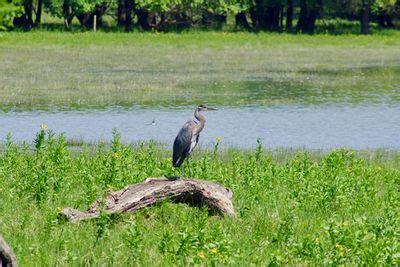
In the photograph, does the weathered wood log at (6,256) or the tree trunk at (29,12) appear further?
the tree trunk at (29,12)

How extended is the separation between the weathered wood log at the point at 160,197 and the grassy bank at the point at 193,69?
18.0m

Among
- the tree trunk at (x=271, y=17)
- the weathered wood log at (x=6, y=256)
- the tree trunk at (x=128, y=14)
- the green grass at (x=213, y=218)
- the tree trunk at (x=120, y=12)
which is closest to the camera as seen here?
the weathered wood log at (x=6, y=256)

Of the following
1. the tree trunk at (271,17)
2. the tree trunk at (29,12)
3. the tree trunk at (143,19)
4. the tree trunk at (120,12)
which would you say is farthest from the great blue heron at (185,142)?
the tree trunk at (271,17)

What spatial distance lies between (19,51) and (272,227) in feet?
136

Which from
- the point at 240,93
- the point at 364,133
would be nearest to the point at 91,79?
the point at 240,93

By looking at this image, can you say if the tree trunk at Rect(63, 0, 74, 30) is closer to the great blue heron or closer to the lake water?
the lake water

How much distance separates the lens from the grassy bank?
34.7 m

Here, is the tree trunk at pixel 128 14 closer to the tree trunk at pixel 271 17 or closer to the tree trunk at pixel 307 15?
the tree trunk at pixel 271 17

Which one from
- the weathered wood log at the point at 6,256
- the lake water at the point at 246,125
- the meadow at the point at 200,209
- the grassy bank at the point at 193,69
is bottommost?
the grassy bank at the point at 193,69

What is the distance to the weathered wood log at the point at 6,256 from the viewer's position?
29.2 ft

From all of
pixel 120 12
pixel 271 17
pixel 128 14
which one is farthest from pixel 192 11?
pixel 271 17

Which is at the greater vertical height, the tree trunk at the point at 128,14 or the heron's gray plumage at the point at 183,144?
the heron's gray plumage at the point at 183,144

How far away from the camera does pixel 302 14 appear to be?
7162 cm

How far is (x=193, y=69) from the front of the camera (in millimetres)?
45719
